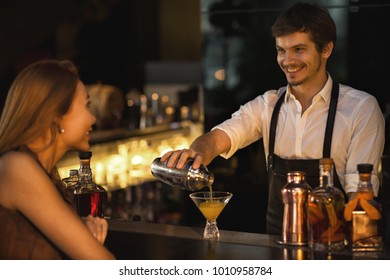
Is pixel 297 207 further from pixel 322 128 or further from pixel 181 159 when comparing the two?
pixel 322 128

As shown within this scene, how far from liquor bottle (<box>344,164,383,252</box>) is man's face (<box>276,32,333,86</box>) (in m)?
0.86

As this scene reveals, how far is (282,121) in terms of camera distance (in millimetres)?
3516

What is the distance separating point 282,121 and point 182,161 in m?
0.82

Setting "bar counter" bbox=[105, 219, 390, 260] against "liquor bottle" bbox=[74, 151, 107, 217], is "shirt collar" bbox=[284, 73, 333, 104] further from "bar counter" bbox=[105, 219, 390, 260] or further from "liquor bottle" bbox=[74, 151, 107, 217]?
"liquor bottle" bbox=[74, 151, 107, 217]

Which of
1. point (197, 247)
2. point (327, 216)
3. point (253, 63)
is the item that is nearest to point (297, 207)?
point (327, 216)

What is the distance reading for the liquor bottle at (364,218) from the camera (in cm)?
253

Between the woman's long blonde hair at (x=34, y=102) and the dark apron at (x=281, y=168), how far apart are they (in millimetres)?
1260

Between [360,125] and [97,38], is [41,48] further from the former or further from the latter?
[360,125]

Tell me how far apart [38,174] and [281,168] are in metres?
1.38

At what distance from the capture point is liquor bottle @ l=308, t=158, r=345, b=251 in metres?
2.56

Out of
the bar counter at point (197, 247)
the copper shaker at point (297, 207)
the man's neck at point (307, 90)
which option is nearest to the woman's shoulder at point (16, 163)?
the bar counter at point (197, 247)

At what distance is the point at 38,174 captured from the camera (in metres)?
2.31

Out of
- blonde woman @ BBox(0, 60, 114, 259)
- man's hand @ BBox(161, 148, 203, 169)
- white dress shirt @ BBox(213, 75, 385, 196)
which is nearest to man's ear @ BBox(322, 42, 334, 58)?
white dress shirt @ BBox(213, 75, 385, 196)
